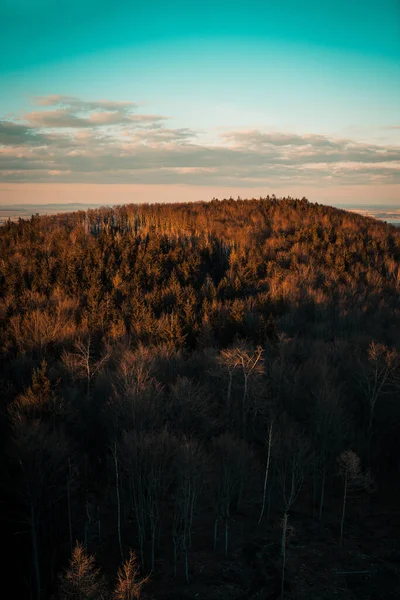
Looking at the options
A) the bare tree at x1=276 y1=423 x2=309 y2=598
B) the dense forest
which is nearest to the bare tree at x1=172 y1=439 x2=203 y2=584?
the dense forest

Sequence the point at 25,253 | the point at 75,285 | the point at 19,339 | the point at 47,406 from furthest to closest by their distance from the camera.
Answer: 1. the point at 25,253
2. the point at 75,285
3. the point at 19,339
4. the point at 47,406

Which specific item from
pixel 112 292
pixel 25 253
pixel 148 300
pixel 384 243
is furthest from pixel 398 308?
pixel 25 253

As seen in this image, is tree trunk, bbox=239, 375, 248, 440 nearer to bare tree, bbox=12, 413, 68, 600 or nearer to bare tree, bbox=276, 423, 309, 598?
bare tree, bbox=276, 423, 309, 598

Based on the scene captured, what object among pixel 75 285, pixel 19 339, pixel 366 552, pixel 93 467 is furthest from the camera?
pixel 75 285

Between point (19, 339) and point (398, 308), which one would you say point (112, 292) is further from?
point (398, 308)

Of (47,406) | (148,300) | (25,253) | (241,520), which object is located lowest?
(241,520)

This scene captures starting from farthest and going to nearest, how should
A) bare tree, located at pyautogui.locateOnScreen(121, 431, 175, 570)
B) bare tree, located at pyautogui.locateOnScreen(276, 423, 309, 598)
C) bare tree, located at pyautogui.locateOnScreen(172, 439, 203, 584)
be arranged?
bare tree, located at pyautogui.locateOnScreen(276, 423, 309, 598) < bare tree, located at pyautogui.locateOnScreen(121, 431, 175, 570) < bare tree, located at pyautogui.locateOnScreen(172, 439, 203, 584)

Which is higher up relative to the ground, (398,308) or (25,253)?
(25,253)

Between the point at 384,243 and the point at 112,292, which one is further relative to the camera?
the point at 384,243
